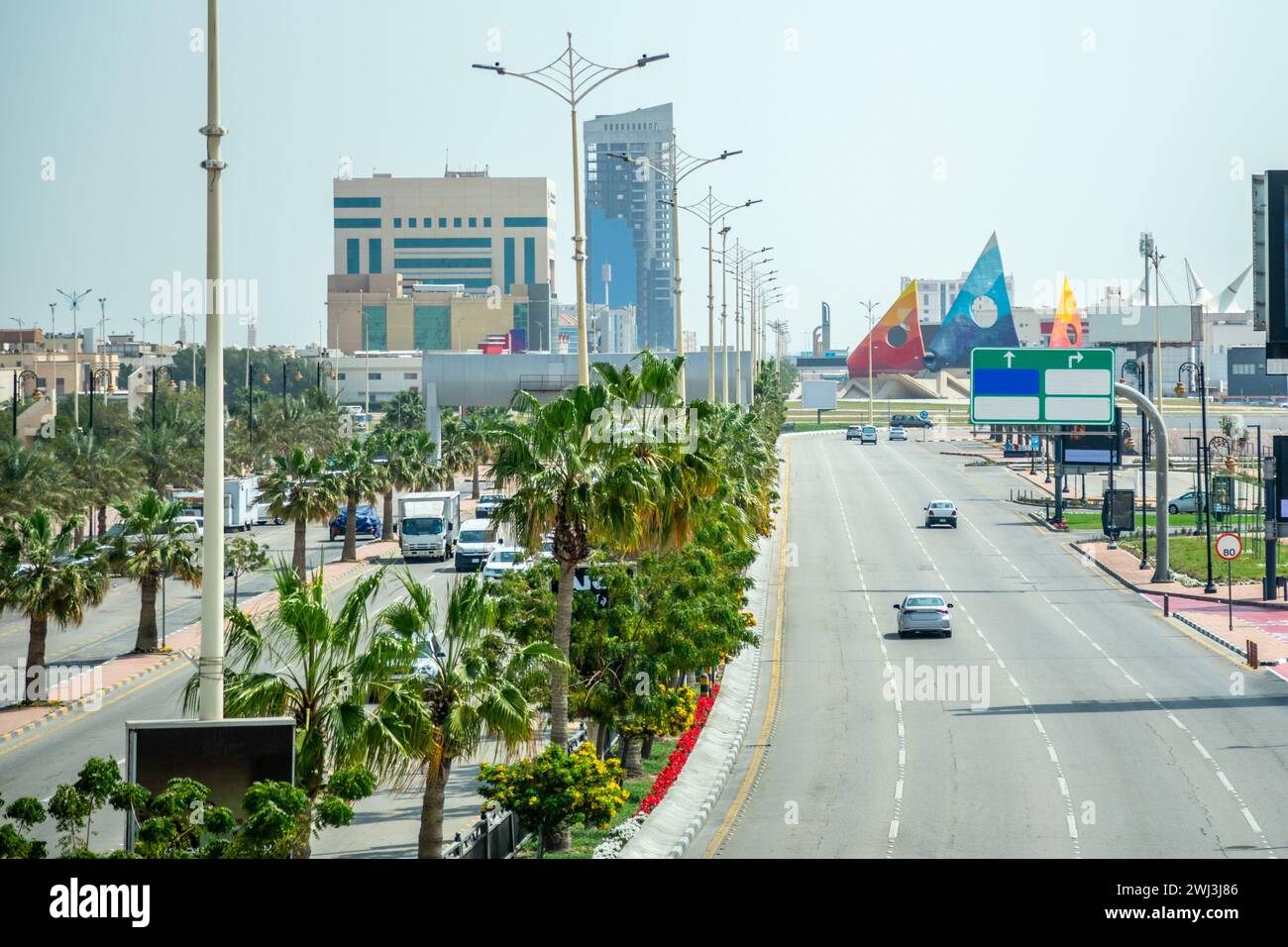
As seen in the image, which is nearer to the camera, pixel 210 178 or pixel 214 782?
pixel 214 782

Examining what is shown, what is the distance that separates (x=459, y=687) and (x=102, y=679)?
88.4 feet

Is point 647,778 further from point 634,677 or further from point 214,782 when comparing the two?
point 214,782

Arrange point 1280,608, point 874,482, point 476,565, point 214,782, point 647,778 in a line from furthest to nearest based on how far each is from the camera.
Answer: point 874,482, point 476,565, point 1280,608, point 647,778, point 214,782

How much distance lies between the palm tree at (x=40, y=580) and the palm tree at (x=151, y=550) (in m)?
4.01

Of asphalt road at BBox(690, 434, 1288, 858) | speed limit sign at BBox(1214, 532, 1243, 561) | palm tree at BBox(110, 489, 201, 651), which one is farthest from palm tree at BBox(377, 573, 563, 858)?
speed limit sign at BBox(1214, 532, 1243, 561)

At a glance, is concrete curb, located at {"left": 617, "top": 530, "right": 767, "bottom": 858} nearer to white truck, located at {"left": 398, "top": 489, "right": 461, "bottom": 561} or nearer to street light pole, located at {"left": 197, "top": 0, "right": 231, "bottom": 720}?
street light pole, located at {"left": 197, "top": 0, "right": 231, "bottom": 720}

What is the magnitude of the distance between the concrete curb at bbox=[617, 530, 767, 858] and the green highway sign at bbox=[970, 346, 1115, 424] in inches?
598

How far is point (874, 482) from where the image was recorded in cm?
10262

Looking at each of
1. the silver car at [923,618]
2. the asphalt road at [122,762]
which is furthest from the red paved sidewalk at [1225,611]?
the asphalt road at [122,762]

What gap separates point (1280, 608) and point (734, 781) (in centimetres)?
3202

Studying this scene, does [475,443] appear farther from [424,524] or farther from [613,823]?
[613,823]
